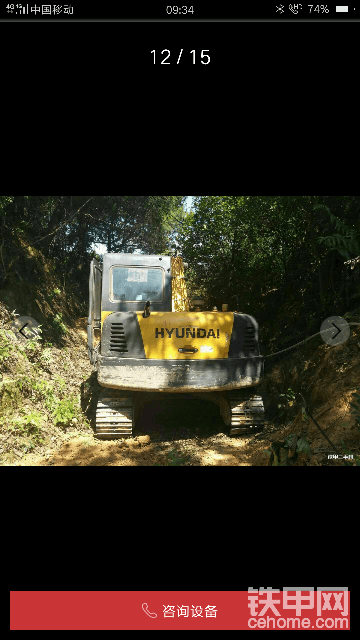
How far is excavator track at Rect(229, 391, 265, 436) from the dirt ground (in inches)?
5.1

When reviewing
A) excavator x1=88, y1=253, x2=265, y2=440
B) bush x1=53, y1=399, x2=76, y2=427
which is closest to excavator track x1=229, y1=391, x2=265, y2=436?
excavator x1=88, y1=253, x2=265, y2=440

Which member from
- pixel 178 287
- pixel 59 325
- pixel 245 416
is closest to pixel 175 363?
pixel 245 416

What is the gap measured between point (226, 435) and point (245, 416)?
43 centimetres

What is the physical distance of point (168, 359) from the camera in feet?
16.8

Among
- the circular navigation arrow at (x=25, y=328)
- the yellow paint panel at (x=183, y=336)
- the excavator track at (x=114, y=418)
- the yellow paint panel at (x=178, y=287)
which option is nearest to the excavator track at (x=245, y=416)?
the yellow paint panel at (x=183, y=336)

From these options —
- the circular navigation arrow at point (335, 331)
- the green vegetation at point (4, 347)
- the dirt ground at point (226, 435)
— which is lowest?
the dirt ground at point (226, 435)

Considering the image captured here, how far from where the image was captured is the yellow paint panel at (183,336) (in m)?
5.18

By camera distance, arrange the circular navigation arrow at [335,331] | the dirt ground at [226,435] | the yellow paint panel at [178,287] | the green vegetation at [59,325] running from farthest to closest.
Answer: the green vegetation at [59,325] → the yellow paint panel at [178,287] → the circular navigation arrow at [335,331] → the dirt ground at [226,435]

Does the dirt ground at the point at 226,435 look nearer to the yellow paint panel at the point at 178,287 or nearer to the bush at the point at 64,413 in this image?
the bush at the point at 64,413

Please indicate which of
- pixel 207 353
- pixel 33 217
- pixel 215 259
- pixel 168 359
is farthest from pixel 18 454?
pixel 215 259

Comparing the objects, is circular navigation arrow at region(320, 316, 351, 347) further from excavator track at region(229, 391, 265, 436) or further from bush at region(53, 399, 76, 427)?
bush at region(53, 399, 76, 427)

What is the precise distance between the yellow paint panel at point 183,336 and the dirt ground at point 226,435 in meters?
1.25

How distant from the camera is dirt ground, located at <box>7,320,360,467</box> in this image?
4.32m

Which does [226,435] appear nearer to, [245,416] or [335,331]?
[245,416]
